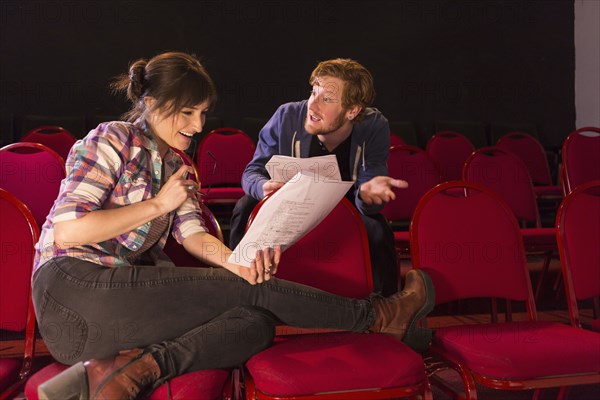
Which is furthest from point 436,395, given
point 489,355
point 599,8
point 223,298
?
point 599,8

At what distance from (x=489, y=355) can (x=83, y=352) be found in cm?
95

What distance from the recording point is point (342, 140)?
2271 mm

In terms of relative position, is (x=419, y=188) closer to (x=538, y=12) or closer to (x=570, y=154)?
(x=570, y=154)

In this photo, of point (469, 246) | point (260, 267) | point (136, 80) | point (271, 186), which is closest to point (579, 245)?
point (469, 246)

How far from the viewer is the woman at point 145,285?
50.3 inches

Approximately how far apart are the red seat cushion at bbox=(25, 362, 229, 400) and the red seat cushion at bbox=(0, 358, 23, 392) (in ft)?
0.30

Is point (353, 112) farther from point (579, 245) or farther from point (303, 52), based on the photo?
point (303, 52)

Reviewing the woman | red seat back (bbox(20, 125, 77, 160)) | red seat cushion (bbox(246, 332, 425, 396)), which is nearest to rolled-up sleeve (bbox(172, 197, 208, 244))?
the woman

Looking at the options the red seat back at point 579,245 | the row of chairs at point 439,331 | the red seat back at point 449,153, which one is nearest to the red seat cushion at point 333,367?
the row of chairs at point 439,331

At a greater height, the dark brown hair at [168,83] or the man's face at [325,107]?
the dark brown hair at [168,83]

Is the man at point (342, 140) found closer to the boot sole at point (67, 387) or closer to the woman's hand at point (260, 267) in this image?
the woman's hand at point (260, 267)

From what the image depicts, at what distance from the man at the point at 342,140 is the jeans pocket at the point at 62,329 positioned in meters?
0.88

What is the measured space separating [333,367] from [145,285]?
18.1 inches

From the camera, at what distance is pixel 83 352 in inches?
50.3
